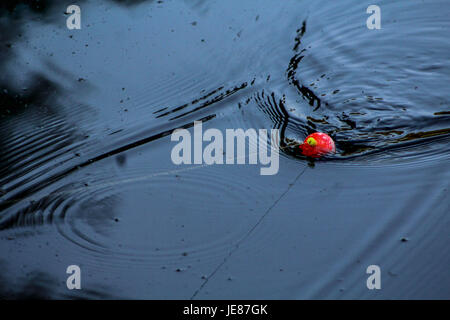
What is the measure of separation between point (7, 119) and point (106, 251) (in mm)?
1185

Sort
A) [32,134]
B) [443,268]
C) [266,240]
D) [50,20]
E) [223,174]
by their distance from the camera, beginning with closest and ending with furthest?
[443,268]
[266,240]
[223,174]
[32,134]
[50,20]

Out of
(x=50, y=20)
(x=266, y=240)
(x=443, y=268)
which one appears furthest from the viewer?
(x=50, y=20)

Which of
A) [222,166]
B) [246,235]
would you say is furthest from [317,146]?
[246,235]

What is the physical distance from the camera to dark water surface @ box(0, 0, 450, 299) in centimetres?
196

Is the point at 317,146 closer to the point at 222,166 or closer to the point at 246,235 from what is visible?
the point at 222,166

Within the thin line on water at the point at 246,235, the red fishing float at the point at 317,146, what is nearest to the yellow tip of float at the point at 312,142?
the red fishing float at the point at 317,146

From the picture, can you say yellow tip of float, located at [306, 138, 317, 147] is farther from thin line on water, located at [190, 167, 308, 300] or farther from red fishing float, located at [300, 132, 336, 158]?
thin line on water, located at [190, 167, 308, 300]

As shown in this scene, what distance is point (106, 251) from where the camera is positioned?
2.08 metres

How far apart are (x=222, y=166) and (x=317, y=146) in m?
0.45

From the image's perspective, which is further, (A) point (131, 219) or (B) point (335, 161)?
(B) point (335, 161)

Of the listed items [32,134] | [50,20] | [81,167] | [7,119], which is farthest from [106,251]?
[50,20]

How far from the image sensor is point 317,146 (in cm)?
244

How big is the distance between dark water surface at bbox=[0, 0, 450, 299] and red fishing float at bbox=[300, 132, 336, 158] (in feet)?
0.13
